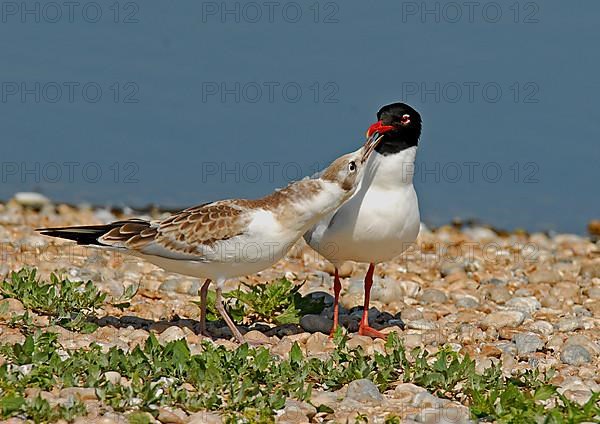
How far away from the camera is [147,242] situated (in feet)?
22.5

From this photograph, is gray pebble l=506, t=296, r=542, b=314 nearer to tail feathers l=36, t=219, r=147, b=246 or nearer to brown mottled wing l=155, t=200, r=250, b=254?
brown mottled wing l=155, t=200, r=250, b=254

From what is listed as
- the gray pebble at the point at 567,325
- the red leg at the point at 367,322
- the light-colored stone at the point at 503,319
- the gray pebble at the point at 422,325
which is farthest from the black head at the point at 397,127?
the gray pebble at the point at 567,325

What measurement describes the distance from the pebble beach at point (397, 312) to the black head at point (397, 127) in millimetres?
1227

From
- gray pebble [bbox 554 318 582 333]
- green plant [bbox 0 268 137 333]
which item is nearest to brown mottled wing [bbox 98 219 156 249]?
green plant [bbox 0 268 137 333]

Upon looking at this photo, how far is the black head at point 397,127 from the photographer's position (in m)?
6.92

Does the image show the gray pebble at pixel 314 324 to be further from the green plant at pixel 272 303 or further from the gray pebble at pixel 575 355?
the gray pebble at pixel 575 355

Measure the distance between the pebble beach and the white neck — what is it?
993mm

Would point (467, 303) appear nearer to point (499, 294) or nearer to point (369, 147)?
point (499, 294)

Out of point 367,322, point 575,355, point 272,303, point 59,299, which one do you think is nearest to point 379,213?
point 367,322

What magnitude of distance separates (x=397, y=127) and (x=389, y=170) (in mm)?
277

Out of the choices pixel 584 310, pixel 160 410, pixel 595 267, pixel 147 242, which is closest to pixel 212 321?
pixel 147 242

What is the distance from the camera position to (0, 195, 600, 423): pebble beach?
5578 millimetres

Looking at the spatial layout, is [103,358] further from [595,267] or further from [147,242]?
[595,267]

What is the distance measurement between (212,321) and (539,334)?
2.19m
